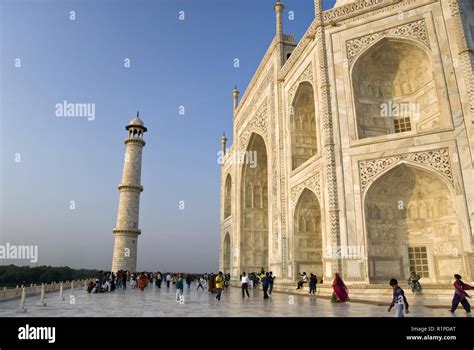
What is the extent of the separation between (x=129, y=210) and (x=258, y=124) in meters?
13.7

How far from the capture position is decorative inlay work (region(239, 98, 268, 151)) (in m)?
21.9

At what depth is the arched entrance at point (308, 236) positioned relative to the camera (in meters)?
16.3

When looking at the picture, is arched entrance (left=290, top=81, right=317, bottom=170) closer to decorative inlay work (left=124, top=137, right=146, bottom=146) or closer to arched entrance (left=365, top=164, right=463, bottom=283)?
arched entrance (left=365, top=164, right=463, bottom=283)

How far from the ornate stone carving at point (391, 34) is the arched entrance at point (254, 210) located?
10497 millimetres

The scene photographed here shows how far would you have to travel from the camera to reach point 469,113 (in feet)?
37.0

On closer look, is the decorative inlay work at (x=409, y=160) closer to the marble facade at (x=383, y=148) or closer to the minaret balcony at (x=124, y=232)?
the marble facade at (x=383, y=148)

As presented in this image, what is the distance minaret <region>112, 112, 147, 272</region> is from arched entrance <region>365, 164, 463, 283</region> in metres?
21.6

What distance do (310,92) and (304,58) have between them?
1634 mm

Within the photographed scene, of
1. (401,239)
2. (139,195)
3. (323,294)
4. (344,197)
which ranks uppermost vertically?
(139,195)

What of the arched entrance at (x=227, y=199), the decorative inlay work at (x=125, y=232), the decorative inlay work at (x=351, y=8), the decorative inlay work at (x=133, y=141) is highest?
the decorative inlay work at (x=133, y=141)

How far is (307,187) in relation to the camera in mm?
15477

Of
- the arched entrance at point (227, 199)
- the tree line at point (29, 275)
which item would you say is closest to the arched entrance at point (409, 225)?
the arched entrance at point (227, 199)
